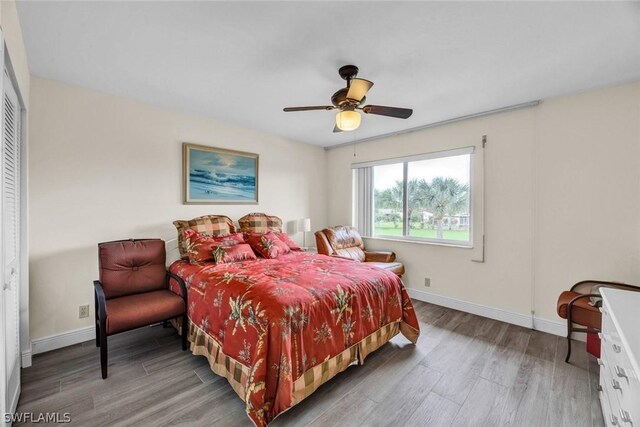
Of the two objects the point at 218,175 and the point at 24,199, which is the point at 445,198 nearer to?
the point at 218,175

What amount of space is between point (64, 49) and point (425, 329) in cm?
417

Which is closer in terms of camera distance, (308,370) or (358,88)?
(308,370)

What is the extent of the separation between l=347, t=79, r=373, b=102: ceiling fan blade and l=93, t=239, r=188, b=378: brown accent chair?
2.32m

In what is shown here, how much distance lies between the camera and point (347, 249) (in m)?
4.34

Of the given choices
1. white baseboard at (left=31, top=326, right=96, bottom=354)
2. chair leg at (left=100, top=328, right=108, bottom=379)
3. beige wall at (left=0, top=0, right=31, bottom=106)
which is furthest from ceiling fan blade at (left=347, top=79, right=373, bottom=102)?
white baseboard at (left=31, top=326, right=96, bottom=354)

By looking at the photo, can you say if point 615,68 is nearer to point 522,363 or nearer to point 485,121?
point 485,121

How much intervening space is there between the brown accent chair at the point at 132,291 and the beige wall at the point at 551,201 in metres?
3.37

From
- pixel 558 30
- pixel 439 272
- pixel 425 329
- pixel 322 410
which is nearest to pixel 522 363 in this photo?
pixel 425 329

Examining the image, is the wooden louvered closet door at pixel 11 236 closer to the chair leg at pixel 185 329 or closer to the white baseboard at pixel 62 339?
the white baseboard at pixel 62 339

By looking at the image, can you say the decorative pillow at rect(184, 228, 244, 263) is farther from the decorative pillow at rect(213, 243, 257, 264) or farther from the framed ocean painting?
the framed ocean painting

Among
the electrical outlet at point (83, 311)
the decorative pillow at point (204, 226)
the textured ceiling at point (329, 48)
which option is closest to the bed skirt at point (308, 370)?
the decorative pillow at point (204, 226)

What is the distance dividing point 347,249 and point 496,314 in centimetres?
209

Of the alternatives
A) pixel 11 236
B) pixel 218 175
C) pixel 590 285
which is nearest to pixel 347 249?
pixel 218 175

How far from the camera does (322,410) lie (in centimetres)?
186
